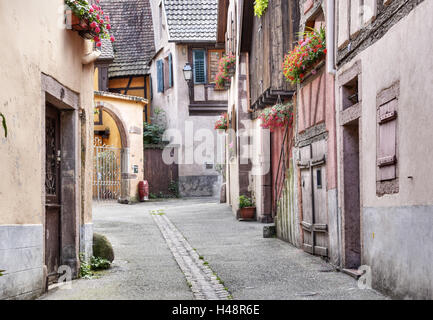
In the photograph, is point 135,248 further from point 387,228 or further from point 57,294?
point 387,228

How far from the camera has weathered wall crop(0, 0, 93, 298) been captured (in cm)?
576

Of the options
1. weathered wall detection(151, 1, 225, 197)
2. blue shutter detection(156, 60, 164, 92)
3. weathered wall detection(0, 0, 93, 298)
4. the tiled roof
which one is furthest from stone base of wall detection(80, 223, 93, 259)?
blue shutter detection(156, 60, 164, 92)

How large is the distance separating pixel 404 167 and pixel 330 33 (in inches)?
123

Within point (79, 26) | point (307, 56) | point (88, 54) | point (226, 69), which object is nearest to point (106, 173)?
point (226, 69)

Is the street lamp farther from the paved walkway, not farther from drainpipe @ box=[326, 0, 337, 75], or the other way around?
drainpipe @ box=[326, 0, 337, 75]

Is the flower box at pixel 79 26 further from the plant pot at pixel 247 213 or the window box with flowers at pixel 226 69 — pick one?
the window box with flowers at pixel 226 69

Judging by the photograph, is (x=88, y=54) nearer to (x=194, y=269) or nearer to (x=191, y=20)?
(x=194, y=269)

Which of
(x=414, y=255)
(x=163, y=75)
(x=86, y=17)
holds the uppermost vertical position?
(x=163, y=75)

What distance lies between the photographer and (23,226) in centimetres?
616

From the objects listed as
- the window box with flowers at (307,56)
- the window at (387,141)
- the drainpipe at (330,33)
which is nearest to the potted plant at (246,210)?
the window box with flowers at (307,56)

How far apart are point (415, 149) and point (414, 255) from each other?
914 mm

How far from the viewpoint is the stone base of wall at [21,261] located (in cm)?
565

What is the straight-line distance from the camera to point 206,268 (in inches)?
344

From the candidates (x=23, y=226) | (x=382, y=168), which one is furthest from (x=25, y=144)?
(x=382, y=168)
